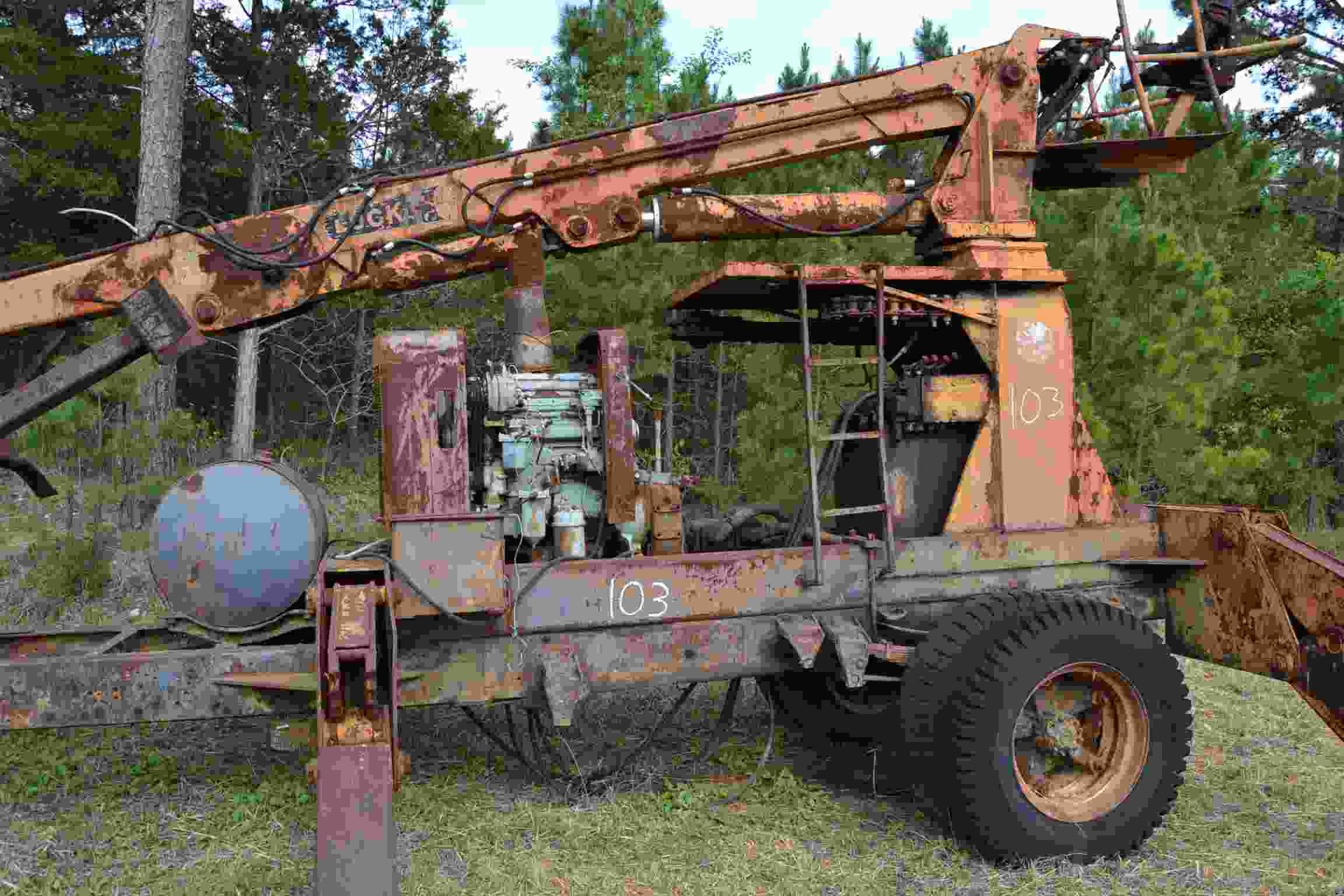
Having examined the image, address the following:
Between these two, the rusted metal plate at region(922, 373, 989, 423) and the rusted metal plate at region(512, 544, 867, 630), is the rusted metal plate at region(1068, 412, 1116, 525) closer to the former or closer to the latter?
the rusted metal plate at region(922, 373, 989, 423)

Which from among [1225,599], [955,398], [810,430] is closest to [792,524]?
[810,430]

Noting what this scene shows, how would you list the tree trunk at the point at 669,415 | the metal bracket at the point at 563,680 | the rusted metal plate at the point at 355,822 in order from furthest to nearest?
the tree trunk at the point at 669,415
the metal bracket at the point at 563,680
the rusted metal plate at the point at 355,822

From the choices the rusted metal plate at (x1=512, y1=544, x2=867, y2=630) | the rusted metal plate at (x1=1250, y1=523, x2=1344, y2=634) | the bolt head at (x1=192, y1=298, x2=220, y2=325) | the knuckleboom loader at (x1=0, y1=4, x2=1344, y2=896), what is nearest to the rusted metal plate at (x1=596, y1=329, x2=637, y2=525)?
the knuckleboom loader at (x1=0, y1=4, x2=1344, y2=896)

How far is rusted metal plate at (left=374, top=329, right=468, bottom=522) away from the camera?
4.45 metres

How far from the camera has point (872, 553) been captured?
4848mm

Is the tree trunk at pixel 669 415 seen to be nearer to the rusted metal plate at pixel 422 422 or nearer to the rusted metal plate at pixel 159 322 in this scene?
the rusted metal plate at pixel 422 422

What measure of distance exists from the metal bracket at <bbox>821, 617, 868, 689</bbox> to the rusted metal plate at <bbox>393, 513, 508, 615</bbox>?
1.43 metres

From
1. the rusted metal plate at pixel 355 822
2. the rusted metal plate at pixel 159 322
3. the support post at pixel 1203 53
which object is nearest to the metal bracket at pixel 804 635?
the rusted metal plate at pixel 355 822

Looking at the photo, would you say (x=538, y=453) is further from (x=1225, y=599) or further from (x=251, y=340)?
(x=251, y=340)

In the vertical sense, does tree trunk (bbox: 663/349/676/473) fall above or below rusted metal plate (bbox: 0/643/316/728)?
above

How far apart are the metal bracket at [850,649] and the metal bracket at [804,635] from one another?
60mm

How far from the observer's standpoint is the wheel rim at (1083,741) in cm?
461

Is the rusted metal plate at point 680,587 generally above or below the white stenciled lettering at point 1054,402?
below

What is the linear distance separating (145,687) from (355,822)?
48.8 inches
